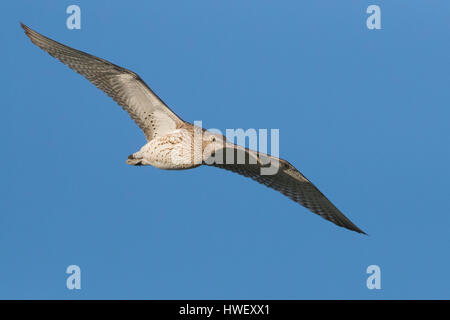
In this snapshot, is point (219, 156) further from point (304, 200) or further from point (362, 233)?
point (362, 233)

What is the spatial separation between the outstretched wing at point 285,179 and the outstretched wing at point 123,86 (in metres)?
1.23

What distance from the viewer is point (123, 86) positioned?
12.3 metres

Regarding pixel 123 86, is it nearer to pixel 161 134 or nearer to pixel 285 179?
pixel 161 134

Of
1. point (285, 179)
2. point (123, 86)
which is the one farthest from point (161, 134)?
point (285, 179)

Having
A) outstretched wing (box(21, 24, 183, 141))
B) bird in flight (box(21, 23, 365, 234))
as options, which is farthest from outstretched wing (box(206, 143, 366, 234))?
outstretched wing (box(21, 24, 183, 141))

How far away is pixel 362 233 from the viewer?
12.9 metres

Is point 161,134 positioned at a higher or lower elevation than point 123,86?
lower

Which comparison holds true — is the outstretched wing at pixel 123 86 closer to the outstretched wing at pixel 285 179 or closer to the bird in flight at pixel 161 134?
the bird in flight at pixel 161 134

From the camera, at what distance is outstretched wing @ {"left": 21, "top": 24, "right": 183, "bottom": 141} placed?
1202cm

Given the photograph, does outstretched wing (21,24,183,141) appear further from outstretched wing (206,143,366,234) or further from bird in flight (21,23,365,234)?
outstretched wing (206,143,366,234)

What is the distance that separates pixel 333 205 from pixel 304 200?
0.61 metres

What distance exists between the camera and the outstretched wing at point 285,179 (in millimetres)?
12539

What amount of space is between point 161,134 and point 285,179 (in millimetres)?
2613

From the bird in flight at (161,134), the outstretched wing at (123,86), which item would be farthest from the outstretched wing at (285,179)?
the outstretched wing at (123,86)
